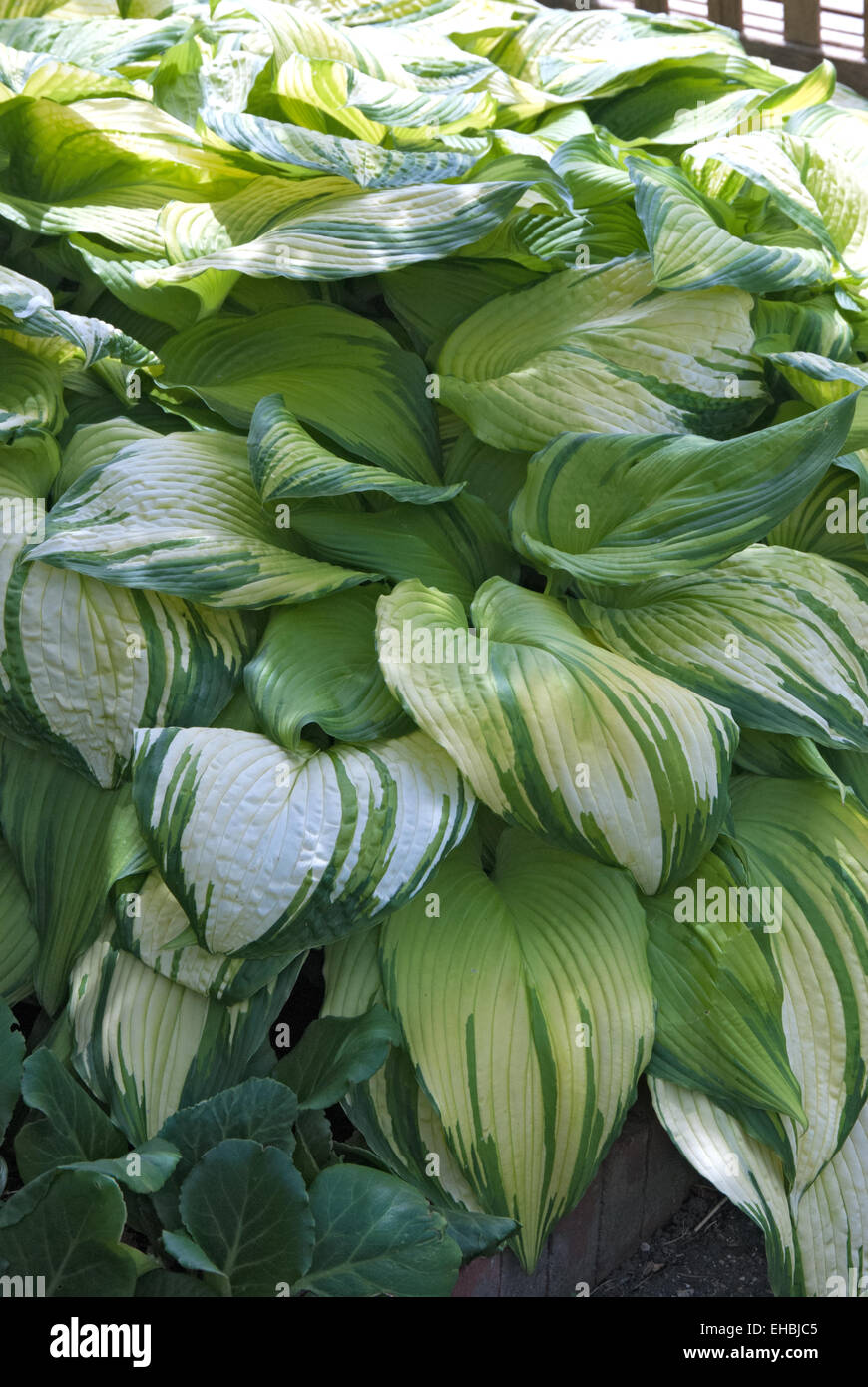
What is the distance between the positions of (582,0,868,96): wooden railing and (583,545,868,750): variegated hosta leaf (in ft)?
4.98

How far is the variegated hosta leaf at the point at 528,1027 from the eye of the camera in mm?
972

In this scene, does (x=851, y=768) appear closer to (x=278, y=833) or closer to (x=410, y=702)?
(x=410, y=702)

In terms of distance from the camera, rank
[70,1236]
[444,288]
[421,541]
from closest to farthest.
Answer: [70,1236] < [421,541] < [444,288]

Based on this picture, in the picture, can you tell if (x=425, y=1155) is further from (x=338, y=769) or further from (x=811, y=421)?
(x=811, y=421)

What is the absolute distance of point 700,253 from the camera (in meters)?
1.21

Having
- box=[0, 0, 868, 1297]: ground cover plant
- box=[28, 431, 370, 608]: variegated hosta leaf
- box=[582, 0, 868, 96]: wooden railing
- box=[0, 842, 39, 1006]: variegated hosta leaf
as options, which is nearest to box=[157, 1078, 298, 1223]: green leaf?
box=[0, 0, 868, 1297]: ground cover plant

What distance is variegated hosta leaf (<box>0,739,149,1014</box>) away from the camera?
1047mm

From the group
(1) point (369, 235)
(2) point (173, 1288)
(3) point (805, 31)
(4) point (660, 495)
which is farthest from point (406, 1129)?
(3) point (805, 31)

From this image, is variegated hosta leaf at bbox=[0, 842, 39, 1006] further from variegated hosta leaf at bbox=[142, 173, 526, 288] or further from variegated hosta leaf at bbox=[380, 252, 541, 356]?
variegated hosta leaf at bbox=[380, 252, 541, 356]

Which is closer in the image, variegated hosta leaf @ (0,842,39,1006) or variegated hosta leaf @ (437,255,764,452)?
variegated hosta leaf @ (0,842,39,1006)

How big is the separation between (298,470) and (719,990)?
55cm

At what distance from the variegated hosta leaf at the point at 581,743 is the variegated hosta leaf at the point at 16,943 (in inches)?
15.8

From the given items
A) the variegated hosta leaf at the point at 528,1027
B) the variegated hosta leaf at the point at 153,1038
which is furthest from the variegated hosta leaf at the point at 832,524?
the variegated hosta leaf at the point at 153,1038

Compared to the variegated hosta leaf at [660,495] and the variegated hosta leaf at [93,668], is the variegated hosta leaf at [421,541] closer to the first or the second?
the variegated hosta leaf at [660,495]
